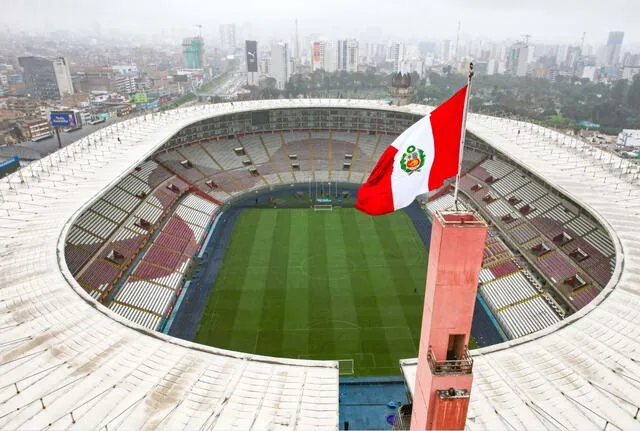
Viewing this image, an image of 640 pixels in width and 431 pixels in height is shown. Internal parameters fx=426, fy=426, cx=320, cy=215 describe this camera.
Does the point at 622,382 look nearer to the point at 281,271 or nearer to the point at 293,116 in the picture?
the point at 281,271

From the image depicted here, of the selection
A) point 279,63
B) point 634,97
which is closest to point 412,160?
point 634,97

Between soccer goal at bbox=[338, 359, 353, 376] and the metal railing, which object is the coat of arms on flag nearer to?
the metal railing

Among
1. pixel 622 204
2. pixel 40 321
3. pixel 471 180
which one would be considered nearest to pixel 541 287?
pixel 622 204

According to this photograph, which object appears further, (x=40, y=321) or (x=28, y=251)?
(x=28, y=251)

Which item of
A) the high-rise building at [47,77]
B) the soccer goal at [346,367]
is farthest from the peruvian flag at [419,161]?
the high-rise building at [47,77]

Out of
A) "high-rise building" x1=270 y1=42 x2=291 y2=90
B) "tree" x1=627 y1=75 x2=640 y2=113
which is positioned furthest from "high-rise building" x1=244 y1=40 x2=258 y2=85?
"tree" x1=627 y1=75 x2=640 y2=113

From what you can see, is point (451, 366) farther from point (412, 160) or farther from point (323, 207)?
point (323, 207)
